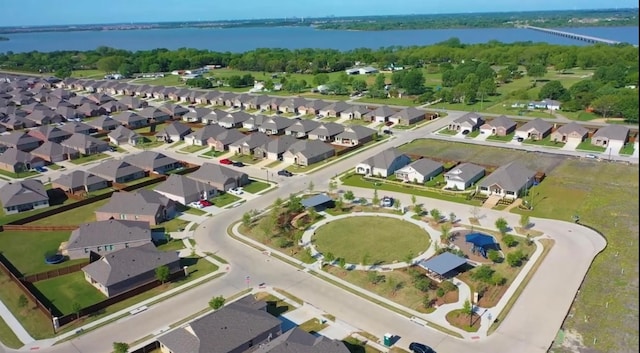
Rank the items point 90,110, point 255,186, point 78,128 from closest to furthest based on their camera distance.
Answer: point 255,186 < point 78,128 < point 90,110

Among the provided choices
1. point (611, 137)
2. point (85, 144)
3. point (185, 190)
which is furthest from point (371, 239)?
point (85, 144)

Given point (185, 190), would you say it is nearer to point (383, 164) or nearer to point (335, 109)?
point (383, 164)

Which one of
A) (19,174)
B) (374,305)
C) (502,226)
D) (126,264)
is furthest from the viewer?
(19,174)

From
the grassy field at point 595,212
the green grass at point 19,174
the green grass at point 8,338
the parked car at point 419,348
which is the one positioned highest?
the grassy field at point 595,212

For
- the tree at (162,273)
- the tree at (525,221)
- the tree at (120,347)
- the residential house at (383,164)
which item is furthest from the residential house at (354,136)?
the tree at (120,347)

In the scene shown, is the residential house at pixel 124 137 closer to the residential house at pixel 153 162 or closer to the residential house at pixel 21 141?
the residential house at pixel 21 141

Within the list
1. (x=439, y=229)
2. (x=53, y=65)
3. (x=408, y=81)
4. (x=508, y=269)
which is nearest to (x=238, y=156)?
(x=439, y=229)
